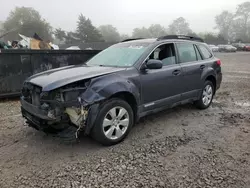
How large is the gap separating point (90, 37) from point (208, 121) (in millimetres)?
52955

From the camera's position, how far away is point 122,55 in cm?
411

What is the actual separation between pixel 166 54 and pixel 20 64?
4222mm

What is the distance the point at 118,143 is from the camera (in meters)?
3.47

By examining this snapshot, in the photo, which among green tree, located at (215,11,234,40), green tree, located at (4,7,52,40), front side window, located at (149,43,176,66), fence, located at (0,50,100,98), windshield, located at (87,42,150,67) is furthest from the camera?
green tree, located at (215,11,234,40)

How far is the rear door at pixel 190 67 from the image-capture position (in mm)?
4492

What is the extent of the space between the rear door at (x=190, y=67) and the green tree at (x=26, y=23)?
58311 mm

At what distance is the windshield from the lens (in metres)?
3.84

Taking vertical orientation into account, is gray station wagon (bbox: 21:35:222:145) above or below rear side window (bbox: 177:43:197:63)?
below

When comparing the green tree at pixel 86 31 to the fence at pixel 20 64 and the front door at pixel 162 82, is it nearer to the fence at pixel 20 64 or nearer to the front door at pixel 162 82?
the fence at pixel 20 64

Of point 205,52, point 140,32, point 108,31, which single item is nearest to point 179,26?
point 140,32

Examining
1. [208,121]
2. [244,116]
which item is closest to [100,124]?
[208,121]

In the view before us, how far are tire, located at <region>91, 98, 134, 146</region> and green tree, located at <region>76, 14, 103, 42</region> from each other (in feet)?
173

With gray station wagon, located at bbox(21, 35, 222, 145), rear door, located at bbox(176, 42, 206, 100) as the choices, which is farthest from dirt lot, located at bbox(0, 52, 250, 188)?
rear door, located at bbox(176, 42, 206, 100)

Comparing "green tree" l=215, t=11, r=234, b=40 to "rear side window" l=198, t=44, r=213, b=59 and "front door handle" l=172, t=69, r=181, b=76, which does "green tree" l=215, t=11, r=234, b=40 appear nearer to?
"rear side window" l=198, t=44, r=213, b=59
